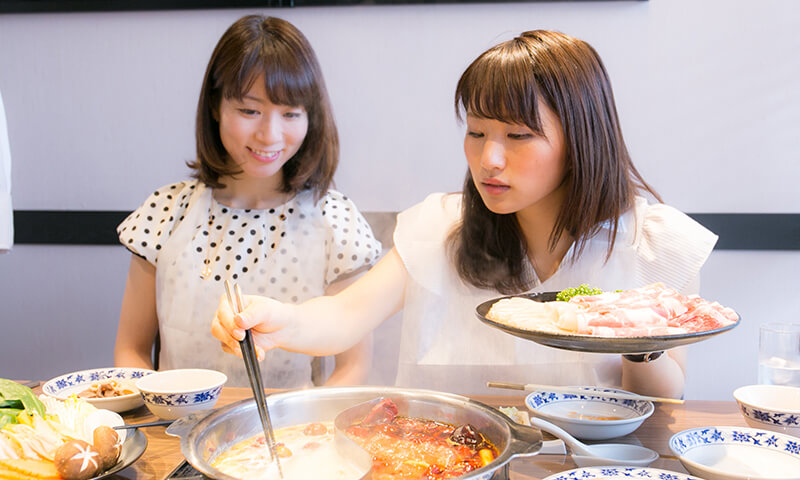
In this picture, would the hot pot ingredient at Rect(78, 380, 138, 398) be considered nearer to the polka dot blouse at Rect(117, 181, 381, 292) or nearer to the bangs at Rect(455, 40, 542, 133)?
the polka dot blouse at Rect(117, 181, 381, 292)

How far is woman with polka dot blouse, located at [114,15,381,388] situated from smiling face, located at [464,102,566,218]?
0.75m

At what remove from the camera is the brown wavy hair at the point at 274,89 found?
2.08 metres

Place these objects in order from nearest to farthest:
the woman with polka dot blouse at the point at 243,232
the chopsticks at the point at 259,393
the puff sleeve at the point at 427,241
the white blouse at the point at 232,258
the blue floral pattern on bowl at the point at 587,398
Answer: the chopsticks at the point at 259,393, the blue floral pattern on bowl at the point at 587,398, the puff sleeve at the point at 427,241, the woman with polka dot blouse at the point at 243,232, the white blouse at the point at 232,258

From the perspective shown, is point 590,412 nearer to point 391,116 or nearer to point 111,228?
point 391,116

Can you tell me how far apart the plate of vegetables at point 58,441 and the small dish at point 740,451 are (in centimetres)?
97

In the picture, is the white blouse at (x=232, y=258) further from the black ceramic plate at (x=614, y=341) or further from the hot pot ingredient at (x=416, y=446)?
the black ceramic plate at (x=614, y=341)

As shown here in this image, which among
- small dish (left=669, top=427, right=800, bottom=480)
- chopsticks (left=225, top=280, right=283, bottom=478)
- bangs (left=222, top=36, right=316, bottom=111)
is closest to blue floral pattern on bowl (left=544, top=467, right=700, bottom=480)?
small dish (left=669, top=427, right=800, bottom=480)

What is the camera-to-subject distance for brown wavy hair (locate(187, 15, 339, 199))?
6.81ft

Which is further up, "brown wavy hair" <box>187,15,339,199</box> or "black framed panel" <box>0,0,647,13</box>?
"black framed panel" <box>0,0,647,13</box>

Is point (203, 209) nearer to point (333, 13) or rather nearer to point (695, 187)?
point (333, 13)

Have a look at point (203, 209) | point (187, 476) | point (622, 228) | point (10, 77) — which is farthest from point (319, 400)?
point (10, 77)

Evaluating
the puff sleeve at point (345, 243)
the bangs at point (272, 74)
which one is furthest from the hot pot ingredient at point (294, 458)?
the bangs at point (272, 74)

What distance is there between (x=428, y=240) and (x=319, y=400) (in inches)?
35.4

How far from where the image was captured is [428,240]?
2.09 metres
